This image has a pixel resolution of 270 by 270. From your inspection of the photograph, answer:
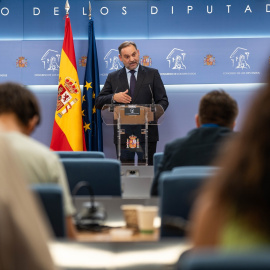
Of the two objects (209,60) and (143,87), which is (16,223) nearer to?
(143,87)

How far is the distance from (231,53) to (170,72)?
1.03 meters

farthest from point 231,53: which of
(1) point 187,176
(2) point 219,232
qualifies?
(2) point 219,232

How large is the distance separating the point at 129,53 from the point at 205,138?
4.08 metres

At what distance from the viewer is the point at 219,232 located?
1229 mm

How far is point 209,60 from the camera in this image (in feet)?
30.8

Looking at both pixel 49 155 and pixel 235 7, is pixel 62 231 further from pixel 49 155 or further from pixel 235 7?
pixel 235 7

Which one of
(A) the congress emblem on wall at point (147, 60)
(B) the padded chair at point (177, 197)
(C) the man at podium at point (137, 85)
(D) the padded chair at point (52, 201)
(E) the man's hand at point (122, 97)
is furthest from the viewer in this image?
(A) the congress emblem on wall at point (147, 60)

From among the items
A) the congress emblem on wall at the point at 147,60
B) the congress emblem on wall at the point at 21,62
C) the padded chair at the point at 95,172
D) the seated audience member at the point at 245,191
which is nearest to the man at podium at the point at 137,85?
the congress emblem on wall at the point at 147,60

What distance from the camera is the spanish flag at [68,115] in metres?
8.95

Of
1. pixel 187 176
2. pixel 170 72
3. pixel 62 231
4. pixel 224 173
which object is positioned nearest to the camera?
pixel 224 173

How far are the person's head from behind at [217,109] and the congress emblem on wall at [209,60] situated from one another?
5.49 metres

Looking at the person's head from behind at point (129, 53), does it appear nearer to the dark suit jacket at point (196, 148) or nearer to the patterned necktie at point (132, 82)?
the patterned necktie at point (132, 82)

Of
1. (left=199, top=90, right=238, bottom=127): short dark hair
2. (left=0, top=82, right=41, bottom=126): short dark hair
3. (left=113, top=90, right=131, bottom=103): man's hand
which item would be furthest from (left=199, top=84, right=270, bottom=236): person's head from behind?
(left=113, top=90, right=131, bottom=103): man's hand

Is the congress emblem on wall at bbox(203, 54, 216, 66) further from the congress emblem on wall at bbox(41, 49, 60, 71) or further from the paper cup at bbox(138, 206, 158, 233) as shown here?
the paper cup at bbox(138, 206, 158, 233)
